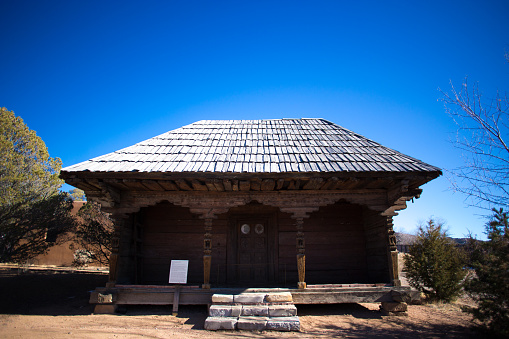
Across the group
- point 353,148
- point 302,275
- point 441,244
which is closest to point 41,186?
point 302,275

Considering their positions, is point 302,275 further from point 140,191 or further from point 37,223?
point 37,223

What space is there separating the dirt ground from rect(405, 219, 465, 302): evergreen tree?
532 millimetres

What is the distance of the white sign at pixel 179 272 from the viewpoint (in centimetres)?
667

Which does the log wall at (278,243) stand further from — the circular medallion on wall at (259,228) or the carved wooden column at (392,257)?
the carved wooden column at (392,257)

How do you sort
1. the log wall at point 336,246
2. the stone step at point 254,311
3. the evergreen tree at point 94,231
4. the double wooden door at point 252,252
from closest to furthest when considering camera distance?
the stone step at point 254,311 < the double wooden door at point 252,252 < the log wall at point 336,246 < the evergreen tree at point 94,231

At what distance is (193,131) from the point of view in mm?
9336

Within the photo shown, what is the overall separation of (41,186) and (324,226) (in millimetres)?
12311

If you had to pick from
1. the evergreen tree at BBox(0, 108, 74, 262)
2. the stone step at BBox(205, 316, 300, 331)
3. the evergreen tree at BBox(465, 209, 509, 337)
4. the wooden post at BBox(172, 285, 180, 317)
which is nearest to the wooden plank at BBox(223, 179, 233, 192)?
the wooden post at BBox(172, 285, 180, 317)

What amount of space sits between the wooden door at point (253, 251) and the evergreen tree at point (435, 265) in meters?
4.30

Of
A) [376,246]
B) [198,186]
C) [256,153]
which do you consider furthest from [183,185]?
[376,246]

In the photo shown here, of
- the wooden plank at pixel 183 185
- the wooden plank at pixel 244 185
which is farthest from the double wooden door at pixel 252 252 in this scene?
the wooden plank at pixel 183 185

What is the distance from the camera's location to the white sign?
667cm

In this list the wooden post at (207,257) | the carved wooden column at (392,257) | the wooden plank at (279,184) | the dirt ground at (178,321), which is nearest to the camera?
the dirt ground at (178,321)

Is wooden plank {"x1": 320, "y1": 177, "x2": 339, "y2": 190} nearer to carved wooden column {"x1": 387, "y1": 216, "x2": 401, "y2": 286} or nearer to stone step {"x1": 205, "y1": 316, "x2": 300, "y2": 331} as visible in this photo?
carved wooden column {"x1": 387, "y1": 216, "x2": 401, "y2": 286}
